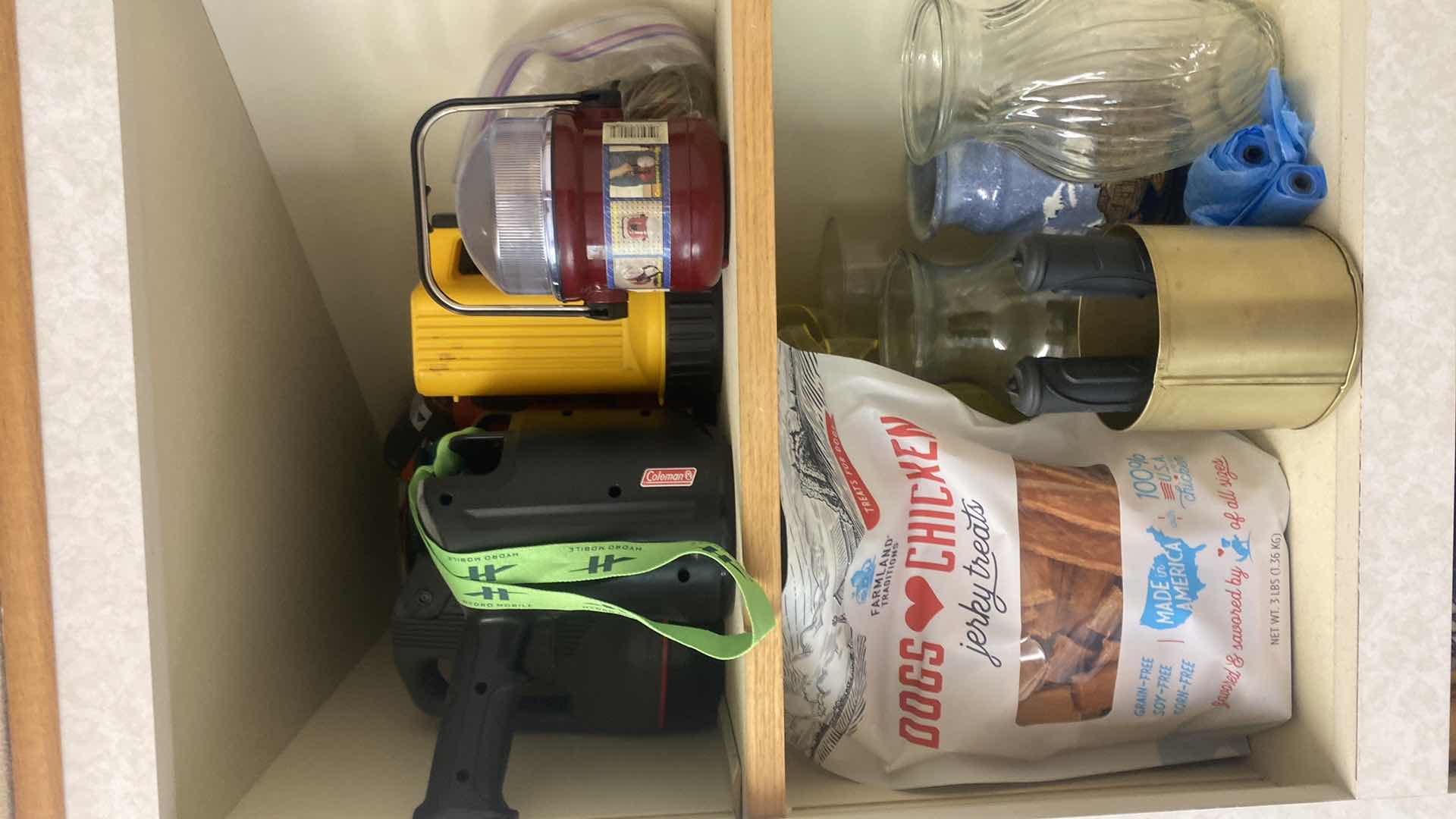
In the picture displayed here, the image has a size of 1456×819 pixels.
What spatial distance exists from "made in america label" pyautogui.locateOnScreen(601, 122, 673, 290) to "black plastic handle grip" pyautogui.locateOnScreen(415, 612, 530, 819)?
0.91 ft

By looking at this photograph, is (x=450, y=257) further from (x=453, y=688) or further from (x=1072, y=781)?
(x=1072, y=781)

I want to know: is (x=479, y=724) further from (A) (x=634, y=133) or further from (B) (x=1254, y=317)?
(B) (x=1254, y=317)

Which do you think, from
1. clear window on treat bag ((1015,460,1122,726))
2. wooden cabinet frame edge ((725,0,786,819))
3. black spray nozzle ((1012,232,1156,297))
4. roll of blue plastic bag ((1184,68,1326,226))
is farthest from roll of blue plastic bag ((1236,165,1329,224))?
→ wooden cabinet frame edge ((725,0,786,819))

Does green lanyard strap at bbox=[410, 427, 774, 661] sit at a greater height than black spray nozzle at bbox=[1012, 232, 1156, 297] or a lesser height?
lesser

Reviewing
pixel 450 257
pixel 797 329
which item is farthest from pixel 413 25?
pixel 797 329

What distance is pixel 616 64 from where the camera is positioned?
2.57 ft

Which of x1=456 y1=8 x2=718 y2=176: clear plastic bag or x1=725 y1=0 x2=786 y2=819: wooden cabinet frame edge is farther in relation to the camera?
x1=456 y1=8 x2=718 y2=176: clear plastic bag

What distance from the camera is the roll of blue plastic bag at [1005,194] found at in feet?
2.53

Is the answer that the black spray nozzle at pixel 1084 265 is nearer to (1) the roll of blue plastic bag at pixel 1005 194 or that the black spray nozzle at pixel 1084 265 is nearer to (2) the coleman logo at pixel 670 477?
(1) the roll of blue plastic bag at pixel 1005 194

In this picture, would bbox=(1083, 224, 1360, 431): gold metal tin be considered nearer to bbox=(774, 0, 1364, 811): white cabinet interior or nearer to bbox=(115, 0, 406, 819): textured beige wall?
bbox=(774, 0, 1364, 811): white cabinet interior

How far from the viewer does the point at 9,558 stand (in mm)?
566

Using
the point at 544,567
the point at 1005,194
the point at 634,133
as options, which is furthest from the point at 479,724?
A: the point at 1005,194

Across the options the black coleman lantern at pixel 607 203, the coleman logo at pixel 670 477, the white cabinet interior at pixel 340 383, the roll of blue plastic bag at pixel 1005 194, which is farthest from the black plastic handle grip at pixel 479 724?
the roll of blue plastic bag at pixel 1005 194

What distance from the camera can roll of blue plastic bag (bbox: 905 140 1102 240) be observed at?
77 cm
